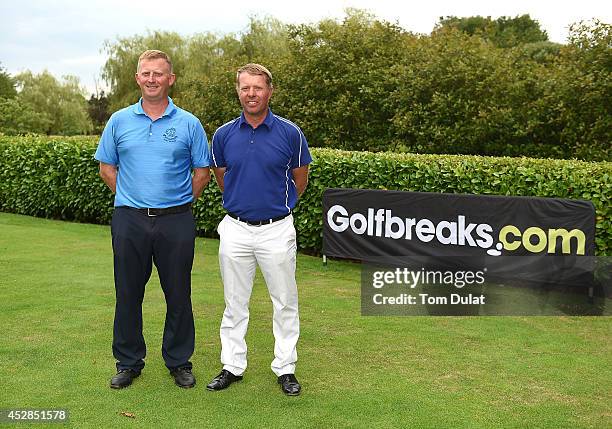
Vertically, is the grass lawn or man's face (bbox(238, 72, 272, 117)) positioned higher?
man's face (bbox(238, 72, 272, 117))

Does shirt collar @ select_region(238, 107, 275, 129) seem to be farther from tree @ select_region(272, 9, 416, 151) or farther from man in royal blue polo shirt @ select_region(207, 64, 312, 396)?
tree @ select_region(272, 9, 416, 151)

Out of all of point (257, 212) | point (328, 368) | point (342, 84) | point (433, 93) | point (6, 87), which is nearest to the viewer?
point (257, 212)

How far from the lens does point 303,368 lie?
6.33m

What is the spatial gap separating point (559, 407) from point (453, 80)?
14.5m

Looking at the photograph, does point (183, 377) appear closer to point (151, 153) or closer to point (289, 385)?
point (289, 385)

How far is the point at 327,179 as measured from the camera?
1226 cm

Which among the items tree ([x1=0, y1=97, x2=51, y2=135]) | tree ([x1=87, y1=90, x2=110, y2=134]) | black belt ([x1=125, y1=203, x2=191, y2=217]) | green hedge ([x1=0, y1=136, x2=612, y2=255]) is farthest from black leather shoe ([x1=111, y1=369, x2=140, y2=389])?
tree ([x1=87, y1=90, x2=110, y2=134])

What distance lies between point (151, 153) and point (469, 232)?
5.58 metres

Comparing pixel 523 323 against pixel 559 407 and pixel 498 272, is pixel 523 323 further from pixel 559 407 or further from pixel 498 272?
pixel 559 407

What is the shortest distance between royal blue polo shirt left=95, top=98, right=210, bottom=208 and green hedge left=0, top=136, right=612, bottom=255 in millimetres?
6113

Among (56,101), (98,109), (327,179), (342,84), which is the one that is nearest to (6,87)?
(56,101)

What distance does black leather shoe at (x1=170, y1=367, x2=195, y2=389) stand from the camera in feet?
18.7

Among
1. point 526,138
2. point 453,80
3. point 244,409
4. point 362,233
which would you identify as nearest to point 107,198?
point 362,233

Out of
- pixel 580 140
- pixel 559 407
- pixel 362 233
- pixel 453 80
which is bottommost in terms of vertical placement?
pixel 559 407
